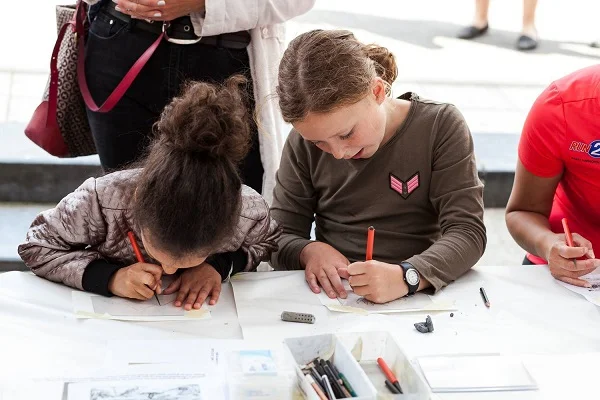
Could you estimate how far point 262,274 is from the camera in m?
1.78

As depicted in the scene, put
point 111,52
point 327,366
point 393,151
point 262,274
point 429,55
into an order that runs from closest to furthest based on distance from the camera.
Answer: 1. point 327,366
2. point 262,274
3. point 393,151
4. point 111,52
5. point 429,55

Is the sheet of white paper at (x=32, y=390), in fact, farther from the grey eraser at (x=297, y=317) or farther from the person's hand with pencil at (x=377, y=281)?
the person's hand with pencil at (x=377, y=281)

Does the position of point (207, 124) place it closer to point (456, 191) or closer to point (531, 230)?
point (456, 191)

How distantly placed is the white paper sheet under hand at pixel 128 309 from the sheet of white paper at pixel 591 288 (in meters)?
0.74

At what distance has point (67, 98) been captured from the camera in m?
2.23

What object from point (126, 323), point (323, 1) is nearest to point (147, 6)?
point (126, 323)

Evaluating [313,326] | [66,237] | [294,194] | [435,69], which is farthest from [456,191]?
[435,69]

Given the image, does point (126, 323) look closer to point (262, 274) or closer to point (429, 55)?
point (262, 274)

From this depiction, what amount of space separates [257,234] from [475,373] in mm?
582

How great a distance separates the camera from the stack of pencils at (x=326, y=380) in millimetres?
1299

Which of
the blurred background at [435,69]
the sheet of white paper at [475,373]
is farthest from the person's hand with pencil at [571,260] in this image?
the blurred background at [435,69]

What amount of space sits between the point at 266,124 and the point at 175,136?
65cm

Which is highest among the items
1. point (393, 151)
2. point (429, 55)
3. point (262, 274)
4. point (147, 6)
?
point (147, 6)

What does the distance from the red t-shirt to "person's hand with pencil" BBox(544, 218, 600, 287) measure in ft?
0.51
